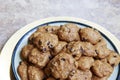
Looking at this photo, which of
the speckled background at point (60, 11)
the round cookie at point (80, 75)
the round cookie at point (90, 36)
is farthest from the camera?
the speckled background at point (60, 11)

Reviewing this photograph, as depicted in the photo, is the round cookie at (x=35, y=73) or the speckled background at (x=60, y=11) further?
the speckled background at (x=60, y=11)

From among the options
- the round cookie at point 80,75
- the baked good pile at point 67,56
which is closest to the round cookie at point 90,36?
the baked good pile at point 67,56

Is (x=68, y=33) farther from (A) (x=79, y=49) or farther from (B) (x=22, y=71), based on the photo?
(B) (x=22, y=71)

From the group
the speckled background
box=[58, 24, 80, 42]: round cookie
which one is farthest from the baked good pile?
the speckled background

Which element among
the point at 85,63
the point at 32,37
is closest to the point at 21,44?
the point at 32,37

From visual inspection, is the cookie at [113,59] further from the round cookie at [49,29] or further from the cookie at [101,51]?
the round cookie at [49,29]

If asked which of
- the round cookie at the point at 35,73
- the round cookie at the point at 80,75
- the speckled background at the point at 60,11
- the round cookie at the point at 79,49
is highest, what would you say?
the speckled background at the point at 60,11
